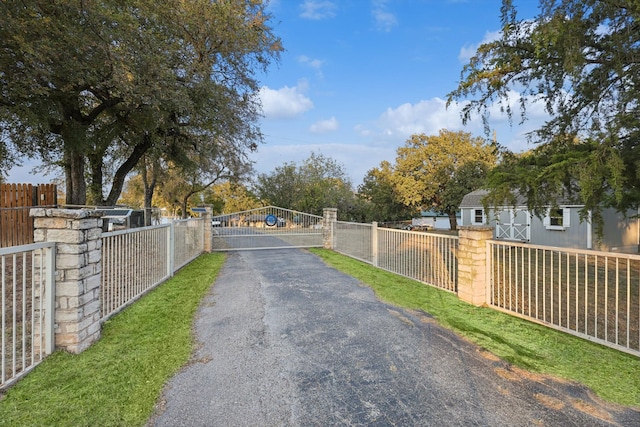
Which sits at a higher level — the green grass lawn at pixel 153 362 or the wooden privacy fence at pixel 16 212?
the wooden privacy fence at pixel 16 212

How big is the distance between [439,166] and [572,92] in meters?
17.9

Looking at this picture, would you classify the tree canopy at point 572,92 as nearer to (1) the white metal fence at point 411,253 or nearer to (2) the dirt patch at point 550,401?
(1) the white metal fence at point 411,253

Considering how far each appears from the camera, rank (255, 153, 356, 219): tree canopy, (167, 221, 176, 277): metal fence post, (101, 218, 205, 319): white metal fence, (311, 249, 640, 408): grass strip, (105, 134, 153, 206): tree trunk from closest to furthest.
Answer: (311, 249, 640, 408): grass strip, (101, 218, 205, 319): white metal fence, (167, 221, 176, 277): metal fence post, (105, 134, 153, 206): tree trunk, (255, 153, 356, 219): tree canopy

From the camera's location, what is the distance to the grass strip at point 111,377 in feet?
7.99

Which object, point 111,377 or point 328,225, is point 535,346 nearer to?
point 111,377

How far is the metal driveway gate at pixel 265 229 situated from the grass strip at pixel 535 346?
772 cm

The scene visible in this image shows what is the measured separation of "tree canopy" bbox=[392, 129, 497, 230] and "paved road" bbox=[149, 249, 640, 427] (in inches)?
824

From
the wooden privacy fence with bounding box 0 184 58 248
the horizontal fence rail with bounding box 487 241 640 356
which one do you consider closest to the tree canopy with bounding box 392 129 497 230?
the horizontal fence rail with bounding box 487 241 640 356

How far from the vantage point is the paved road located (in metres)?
2.51

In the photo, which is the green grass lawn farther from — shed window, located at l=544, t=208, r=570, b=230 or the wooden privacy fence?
shed window, located at l=544, t=208, r=570, b=230

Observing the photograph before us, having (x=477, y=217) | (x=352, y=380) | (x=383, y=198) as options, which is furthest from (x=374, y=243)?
(x=383, y=198)

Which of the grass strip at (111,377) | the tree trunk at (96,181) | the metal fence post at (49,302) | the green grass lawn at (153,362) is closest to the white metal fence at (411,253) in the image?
the green grass lawn at (153,362)

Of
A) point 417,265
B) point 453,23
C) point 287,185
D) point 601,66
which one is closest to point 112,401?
point 417,265

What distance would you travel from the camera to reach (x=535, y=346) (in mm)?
3910
